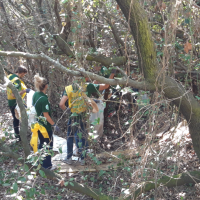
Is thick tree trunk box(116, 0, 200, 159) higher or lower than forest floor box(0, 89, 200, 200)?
higher

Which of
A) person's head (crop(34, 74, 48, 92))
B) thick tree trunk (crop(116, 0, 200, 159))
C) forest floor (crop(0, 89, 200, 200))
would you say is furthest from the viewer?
person's head (crop(34, 74, 48, 92))

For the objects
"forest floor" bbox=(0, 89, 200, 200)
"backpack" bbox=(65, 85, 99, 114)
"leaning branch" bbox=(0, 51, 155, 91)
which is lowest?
"forest floor" bbox=(0, 89, 200, 200)

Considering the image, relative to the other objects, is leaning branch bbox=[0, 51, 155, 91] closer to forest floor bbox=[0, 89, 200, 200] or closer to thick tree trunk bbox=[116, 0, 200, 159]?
thick tree trunk bbox=[116, 0, 200, 159]

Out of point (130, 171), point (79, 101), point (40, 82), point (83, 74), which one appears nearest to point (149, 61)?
point (83, 74)

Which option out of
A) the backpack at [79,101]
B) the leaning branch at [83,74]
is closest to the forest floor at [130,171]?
the leaning branch at [83,74]

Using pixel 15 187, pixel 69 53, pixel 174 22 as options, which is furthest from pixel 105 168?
pixel 174 22

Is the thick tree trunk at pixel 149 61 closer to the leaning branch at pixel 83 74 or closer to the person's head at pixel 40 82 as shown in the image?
the leaning branch at pixel 83 74

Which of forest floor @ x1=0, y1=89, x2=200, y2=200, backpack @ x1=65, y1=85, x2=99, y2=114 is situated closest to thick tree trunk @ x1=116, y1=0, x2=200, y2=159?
forest floor @ x1=0, y1=89, x2=200, y2=200

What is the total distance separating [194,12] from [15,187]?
2.95 meters

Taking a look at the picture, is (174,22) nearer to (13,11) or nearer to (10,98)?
(10,98)

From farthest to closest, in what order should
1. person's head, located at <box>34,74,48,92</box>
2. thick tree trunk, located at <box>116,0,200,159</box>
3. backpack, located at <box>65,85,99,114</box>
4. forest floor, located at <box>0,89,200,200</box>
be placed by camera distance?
person's head, located at <box>34,74,48,92</box>, backpack, located at <box>65,85,99,114</box>, forest floor, located at <box>0,89,200,200</box>, thick tree trunk, located at <box>116,0,200,159</box>

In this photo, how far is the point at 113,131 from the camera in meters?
5.81

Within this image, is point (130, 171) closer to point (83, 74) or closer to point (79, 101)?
point (79, 101)

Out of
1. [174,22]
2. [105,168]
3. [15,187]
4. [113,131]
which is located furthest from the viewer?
[113,131]
